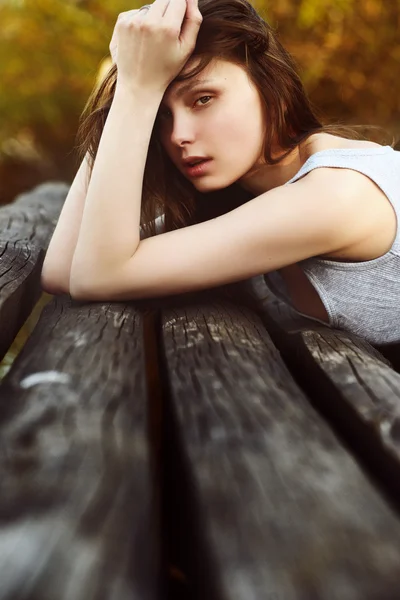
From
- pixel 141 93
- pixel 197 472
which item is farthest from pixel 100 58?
pixel 197 472

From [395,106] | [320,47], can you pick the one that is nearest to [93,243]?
[320,47]

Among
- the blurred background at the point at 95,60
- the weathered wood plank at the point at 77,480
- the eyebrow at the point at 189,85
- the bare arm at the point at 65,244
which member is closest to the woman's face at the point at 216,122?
the eyebrow at the point at 189,85

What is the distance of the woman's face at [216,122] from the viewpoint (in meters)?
1.18

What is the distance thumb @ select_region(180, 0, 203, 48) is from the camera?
1.17 meters

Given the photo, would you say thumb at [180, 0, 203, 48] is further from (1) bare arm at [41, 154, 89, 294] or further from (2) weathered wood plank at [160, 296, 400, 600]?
(2) weathered wood plank at [160, 296, 400, 600]

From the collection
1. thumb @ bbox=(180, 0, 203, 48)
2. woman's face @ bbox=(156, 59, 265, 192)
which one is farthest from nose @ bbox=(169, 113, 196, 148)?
thumb @ bbox=(180, 0, 203, 48)

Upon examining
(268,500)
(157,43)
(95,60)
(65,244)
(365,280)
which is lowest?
(268,500)

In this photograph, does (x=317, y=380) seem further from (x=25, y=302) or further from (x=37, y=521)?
(x=25, y=302)

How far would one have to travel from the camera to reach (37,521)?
0.41 m

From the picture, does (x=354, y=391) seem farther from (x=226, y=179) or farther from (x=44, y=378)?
(x=226, y=179)

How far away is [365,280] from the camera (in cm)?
120

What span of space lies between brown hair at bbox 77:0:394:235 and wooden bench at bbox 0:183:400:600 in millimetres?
682

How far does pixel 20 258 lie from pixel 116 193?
31 cm

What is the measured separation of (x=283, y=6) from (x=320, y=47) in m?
0.31
